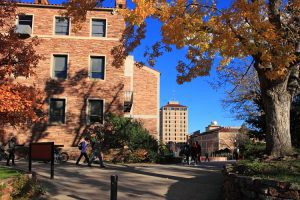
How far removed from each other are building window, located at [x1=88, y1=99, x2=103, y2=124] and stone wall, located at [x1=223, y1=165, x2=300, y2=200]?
20.7 meters

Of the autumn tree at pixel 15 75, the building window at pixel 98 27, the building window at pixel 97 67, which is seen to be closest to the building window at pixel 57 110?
the building window at pixel 97 67

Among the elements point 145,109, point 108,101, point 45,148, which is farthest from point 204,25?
point 145,109

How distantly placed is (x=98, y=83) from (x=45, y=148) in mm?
15768

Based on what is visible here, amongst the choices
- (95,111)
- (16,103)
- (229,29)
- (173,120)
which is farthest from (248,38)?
(173,120)

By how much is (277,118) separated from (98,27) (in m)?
21.2

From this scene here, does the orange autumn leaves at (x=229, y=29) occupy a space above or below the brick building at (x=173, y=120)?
below

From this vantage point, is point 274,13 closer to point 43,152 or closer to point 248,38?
point 248,38

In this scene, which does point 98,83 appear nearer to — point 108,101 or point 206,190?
point 108,101

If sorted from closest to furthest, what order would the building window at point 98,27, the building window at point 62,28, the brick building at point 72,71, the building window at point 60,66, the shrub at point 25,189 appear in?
the shrub at point 25,189, the brick building at point 72,71, the building window at point 60,66, the building window at point 62,28, the building window at point 98,27

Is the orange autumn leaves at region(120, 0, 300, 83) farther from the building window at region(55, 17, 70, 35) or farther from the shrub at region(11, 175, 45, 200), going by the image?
the building window at region(55, 17, 70, 35)

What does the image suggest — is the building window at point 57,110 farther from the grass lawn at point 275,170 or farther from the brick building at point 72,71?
the grass lawn at point 275,170

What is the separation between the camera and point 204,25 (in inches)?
488

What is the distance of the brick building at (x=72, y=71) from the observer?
30031mm

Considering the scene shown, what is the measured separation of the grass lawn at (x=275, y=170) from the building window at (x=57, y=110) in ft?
67.1
